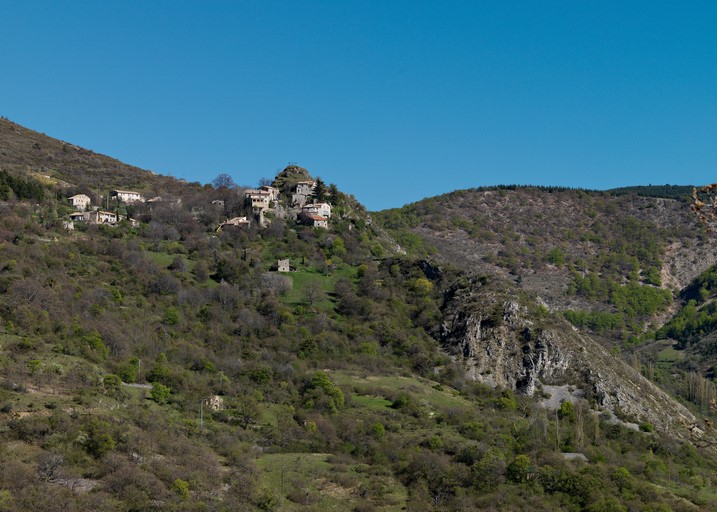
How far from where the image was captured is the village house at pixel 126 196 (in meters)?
113

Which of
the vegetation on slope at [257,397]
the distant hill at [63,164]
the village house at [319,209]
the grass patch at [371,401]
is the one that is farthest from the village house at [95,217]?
the grass patch at [371,401]

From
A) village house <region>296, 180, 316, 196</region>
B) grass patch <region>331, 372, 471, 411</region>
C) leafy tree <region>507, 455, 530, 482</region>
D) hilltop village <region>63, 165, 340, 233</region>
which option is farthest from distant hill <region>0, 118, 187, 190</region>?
leafy tree <region>507, 455, 530, 482</region>

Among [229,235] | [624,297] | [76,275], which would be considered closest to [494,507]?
[76,275]

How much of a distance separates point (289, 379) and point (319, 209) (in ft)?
148

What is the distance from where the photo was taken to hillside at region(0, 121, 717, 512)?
47.5 metres

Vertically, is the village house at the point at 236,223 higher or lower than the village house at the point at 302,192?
lower

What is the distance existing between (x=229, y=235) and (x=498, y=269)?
8845cm

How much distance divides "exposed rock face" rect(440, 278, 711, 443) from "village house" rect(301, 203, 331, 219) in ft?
82.4

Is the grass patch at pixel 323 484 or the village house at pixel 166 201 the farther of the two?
the village house at pixel 166 201

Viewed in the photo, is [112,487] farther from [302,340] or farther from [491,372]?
[491,372]

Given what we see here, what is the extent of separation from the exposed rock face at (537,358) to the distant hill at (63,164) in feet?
192

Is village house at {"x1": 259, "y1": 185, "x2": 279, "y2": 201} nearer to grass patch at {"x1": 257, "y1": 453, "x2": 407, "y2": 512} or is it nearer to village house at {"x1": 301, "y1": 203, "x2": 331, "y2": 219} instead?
village house at {"x1": 301, "y1": 203, "x2": 331, "y2": 219}

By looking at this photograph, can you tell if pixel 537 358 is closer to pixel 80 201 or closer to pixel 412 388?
pixel 412 388

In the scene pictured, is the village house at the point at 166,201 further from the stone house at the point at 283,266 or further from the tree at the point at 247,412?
the tree at the point at 247,412
